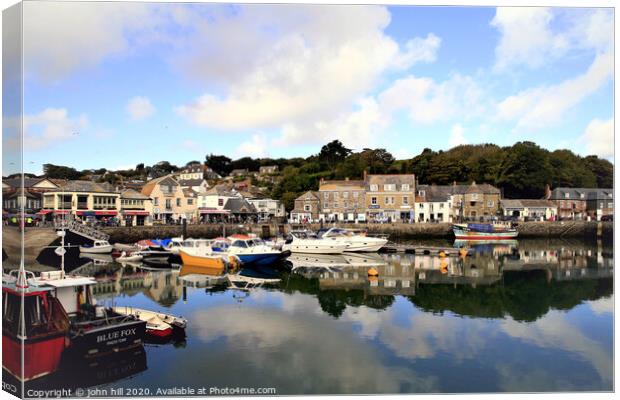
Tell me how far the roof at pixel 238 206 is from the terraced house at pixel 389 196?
10.5 m

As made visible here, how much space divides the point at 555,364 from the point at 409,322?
334 cm

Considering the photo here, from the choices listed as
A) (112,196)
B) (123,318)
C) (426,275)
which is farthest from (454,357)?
(112,196)

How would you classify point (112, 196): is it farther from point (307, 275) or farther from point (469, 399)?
point (469, 399)

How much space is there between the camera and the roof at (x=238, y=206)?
1517 inches

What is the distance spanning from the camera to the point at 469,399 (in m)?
7.52

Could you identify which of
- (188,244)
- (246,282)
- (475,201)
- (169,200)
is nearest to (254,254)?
(246,282)

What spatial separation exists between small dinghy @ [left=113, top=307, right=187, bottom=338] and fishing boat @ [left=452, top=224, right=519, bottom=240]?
29445 millimetres

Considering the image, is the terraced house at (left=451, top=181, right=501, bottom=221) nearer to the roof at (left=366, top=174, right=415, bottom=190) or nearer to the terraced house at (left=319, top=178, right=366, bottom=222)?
the roof at (left=366, top=174, right=415, bottom=190)

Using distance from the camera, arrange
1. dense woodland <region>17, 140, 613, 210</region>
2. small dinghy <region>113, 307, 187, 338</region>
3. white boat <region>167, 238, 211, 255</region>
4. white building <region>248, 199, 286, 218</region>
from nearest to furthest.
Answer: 1. small dinghy <region>113, 307, 187, 338</region>
2. white boat <region>167, 238, 211, 255</region>
3. white building <region>248, 199, 286, 218</region>
4. dense woodland <region>17, 140, 613, 210</region>

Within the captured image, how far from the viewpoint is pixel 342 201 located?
4119 cm

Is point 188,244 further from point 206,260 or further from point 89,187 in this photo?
point 89,187

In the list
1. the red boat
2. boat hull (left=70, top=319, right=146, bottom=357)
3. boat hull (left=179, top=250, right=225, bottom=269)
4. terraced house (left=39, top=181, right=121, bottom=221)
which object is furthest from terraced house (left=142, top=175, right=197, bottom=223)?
the red boat

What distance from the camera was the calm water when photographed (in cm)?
795

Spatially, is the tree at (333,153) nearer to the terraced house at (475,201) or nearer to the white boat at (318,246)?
the terraced house at (475,201)
